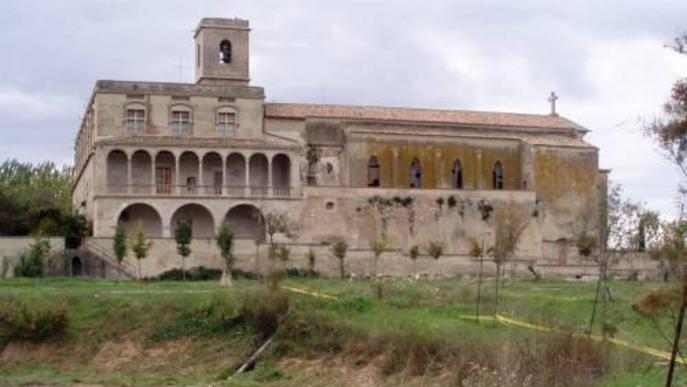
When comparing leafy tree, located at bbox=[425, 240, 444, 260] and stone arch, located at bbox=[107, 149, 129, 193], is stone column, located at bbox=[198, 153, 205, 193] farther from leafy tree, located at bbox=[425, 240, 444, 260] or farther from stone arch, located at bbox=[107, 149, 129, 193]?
leafy tree, located at bbox=[425, 240, 444, 260]

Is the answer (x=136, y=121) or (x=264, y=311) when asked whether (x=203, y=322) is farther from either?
(x=136, y=121)

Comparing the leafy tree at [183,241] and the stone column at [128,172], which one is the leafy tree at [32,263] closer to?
the leafy tree at [183,241]

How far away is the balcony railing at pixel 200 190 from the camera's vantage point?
64.2 metres

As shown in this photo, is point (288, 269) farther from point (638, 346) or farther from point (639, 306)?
point (639, 306)

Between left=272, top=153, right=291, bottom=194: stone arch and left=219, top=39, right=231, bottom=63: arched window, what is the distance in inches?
261

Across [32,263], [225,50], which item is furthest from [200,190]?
[32,263]

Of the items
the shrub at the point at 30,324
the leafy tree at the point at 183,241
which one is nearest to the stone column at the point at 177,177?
the leafy tree at the point at 183,241

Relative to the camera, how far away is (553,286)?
49.9 m

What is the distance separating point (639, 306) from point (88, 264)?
1669 inches

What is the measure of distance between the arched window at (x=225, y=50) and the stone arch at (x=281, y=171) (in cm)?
664

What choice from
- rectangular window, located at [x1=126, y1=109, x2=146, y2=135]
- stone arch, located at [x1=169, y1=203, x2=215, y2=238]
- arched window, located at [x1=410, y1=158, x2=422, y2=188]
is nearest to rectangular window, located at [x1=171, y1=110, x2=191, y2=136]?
rectangular window, located at [x1=126, y1=109, x2=146, y2=135]

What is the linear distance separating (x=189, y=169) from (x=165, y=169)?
3.78 ft

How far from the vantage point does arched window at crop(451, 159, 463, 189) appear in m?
70.4

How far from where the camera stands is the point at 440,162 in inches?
2758
